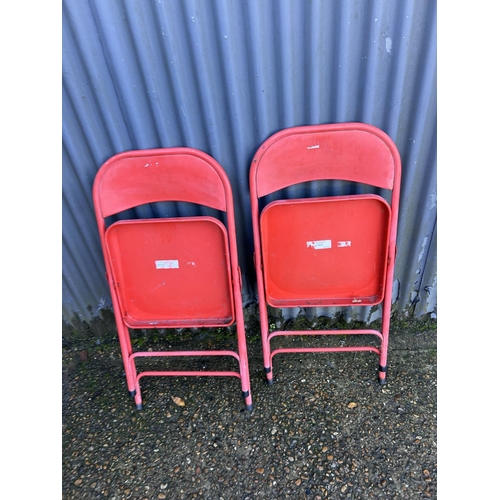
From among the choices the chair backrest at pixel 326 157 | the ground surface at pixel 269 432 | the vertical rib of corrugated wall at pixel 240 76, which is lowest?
the ground surface at pixel 269 432

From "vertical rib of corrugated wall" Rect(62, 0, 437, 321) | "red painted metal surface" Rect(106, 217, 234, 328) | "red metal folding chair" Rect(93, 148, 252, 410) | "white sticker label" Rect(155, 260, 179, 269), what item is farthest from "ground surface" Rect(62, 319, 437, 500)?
"vertical rib of corrugated wall" Rect(62, 0, 437, 321)

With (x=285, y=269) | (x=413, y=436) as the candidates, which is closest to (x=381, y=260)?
(x=285, y=269)

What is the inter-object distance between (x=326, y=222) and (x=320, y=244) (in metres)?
0.12

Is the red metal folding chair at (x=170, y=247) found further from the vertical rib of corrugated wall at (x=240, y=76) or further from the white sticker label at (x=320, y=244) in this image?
the white sticker label at (x=320, y=244)

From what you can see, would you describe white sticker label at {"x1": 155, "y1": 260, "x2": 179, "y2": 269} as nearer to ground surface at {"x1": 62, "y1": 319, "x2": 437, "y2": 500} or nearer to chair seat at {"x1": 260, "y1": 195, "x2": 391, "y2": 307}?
chair seat at {"x1": 260, "y1": 195, "x2": 391, "y2": 307}

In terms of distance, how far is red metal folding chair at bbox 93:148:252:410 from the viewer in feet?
5.85

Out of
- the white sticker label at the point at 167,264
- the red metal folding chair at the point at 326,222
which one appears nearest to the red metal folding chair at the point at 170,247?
the white sticker label at the point at 167,264

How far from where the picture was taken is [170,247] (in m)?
1.89

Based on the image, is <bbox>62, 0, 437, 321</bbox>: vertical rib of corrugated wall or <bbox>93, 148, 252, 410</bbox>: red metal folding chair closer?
<bbox>62, 0, 437, 321</bbox>: vertical rib of corrugated wall

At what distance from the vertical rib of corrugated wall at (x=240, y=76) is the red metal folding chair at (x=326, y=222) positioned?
15 centimetres

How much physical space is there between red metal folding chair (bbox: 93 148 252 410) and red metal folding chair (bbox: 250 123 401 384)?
18 cm

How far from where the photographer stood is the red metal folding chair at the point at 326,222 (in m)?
1.73

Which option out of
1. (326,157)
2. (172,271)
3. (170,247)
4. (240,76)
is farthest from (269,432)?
(240,76)

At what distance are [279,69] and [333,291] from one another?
117 cm
